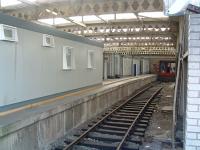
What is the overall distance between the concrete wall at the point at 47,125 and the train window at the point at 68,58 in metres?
1.54

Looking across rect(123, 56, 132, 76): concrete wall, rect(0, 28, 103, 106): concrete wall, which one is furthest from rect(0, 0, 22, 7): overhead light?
rect(123, 56, 132, 76): concrete wall

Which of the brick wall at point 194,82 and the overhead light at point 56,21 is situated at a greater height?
the overhead light at point 56,21

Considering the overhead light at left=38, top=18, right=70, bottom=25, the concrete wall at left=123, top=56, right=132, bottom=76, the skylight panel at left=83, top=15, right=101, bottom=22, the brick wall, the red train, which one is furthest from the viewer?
the red train

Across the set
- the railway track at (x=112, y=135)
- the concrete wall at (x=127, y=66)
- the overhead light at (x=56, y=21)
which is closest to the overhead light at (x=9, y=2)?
the overhead light at (x=56, y=21)

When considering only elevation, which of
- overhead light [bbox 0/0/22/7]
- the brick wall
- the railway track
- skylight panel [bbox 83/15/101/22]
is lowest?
the railway track

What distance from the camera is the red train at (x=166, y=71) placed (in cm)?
4359

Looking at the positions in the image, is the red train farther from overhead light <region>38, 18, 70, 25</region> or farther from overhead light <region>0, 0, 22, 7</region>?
overhead light <region>0, 0, 22, 7</region>

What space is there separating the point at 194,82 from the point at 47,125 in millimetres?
4360

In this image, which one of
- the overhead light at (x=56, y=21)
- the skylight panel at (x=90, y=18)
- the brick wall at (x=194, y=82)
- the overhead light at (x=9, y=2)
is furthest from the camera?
the overhead light at (x=56, y=21)

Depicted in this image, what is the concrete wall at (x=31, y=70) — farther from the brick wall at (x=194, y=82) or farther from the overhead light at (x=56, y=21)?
the overhead light at (x=56, y=21)

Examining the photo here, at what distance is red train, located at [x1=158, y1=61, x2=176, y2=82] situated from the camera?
143 ft

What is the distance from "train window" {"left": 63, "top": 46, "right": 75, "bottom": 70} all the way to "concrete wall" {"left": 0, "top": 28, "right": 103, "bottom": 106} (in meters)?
0.18

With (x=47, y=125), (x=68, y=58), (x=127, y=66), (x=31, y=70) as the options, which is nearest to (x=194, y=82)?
(x=47, y=125)

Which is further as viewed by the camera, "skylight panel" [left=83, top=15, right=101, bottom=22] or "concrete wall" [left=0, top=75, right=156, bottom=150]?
"skylight panel" [left=83, top=15, right=101, bottom=22]
